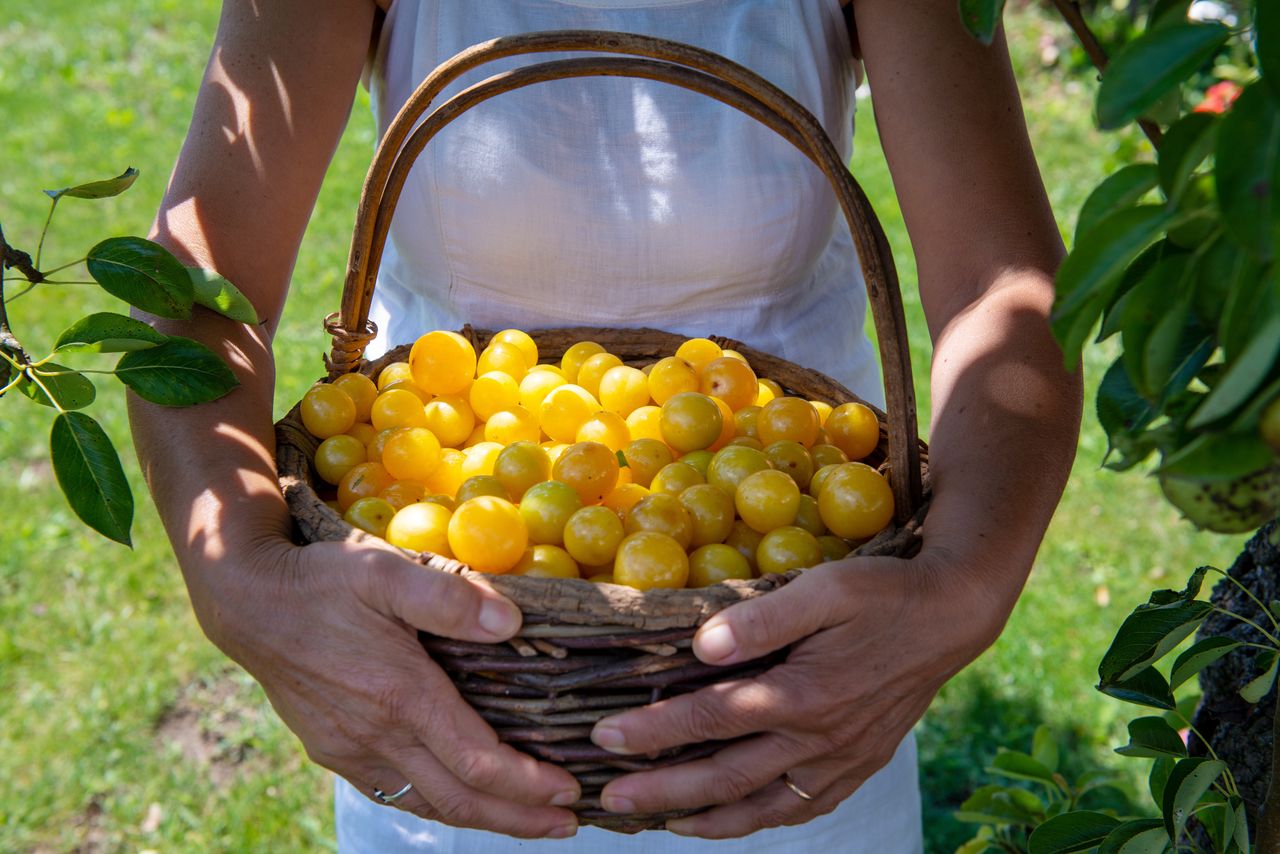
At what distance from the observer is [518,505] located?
4.48 ft

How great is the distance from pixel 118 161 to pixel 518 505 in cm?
493

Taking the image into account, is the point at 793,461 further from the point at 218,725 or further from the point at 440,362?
the point at 218,725

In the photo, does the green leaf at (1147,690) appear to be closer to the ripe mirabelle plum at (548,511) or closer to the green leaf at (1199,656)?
the green leaf at (1199,656)

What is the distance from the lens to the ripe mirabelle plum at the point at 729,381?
1564 mm

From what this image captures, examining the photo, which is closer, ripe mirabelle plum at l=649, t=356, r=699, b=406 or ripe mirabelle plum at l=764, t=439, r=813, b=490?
ripe mirabelle plum at l=764, t=439, r=813, b=490

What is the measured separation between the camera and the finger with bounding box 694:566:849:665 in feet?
3.52

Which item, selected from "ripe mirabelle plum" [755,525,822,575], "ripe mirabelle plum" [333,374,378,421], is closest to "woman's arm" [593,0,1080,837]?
"ripe mirabelle plum" [755,525,822,575]

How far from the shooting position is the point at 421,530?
1.25 meters

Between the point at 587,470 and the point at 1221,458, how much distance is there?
811mm

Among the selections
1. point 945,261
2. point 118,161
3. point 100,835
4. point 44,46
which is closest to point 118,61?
point 44,46

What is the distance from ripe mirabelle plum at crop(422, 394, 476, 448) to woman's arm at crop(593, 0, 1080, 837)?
0.61m

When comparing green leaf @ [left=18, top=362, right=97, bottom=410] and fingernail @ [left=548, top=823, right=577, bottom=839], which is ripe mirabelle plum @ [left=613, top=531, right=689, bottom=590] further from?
green leaf @ [left=18, top=362, right=97, bottom=410]

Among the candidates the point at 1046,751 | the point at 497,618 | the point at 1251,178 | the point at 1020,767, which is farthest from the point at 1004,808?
the point at 1251,178

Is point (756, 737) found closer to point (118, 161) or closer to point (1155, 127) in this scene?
point (1155, 127)
